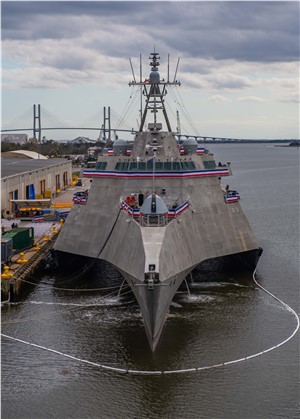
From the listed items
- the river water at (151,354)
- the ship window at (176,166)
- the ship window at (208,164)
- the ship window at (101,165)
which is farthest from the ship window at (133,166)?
the river water at (151,354)

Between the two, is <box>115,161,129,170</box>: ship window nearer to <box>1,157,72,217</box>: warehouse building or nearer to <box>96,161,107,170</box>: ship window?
<box>96,161,107,170</box>: ship window

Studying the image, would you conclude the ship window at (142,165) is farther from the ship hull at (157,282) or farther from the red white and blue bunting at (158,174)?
the ship hull at (157,282)

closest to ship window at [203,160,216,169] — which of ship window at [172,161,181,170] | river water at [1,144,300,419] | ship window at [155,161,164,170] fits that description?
ship window at [172,161,181,170]

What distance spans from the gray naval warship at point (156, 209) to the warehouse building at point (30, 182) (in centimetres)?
1943

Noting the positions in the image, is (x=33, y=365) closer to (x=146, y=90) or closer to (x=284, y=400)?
(x=284, y=400)

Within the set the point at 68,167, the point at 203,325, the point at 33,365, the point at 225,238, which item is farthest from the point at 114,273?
the point at 68,167

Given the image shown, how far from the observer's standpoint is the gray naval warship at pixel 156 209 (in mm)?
31328

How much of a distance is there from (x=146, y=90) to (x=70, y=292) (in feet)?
48.4

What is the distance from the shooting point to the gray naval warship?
31.3 metres

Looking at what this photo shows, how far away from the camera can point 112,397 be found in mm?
23188

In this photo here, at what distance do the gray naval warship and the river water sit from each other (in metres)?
2.46

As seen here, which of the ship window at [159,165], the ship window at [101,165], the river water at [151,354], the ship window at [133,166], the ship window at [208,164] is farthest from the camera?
the ship window at [101,165]

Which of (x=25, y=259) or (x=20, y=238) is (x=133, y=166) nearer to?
(x=25, y=259)

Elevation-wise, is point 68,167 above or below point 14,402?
above
